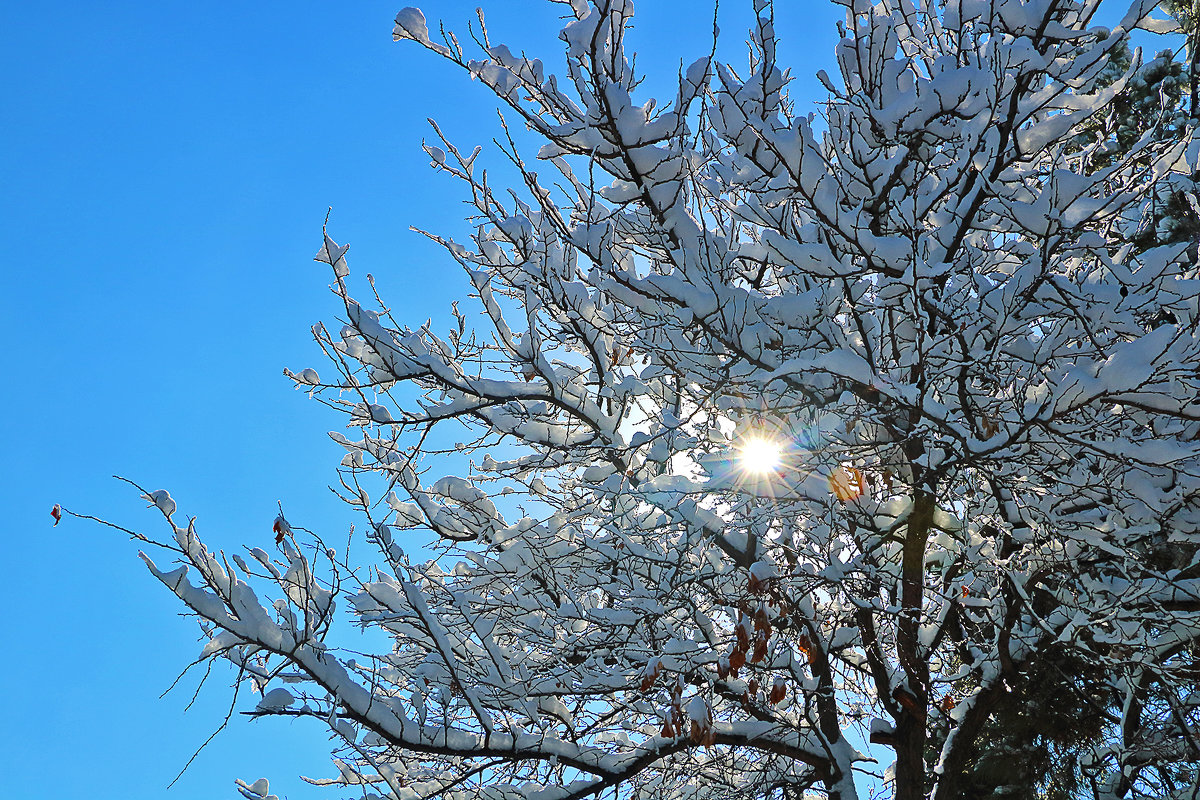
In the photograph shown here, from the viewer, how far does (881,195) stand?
392cm

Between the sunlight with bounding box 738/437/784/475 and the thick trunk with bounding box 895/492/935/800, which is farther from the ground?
the sunlight with bounding box 738/437/784/475

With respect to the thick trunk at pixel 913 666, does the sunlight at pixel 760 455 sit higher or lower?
higher

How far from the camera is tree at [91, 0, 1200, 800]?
3.54 metres

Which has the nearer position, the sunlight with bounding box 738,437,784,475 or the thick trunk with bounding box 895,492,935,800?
the sunlight with bounding box 738,437,784,475

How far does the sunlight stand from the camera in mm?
3873

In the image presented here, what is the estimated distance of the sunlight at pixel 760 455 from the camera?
3873 mm

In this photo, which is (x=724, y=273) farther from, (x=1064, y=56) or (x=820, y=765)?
(x=820, y=765)

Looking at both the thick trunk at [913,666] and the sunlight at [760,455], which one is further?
the thick trunk at [913,666]

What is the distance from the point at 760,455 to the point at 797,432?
331mm

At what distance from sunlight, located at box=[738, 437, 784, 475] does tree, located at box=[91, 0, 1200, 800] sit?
0.05ft

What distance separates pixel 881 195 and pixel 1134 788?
184 inches

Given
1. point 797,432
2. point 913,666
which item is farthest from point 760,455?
point 913,666

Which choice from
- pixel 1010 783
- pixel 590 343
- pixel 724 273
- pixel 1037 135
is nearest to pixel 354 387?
pixel 590 343

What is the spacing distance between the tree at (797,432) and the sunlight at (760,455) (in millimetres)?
14
